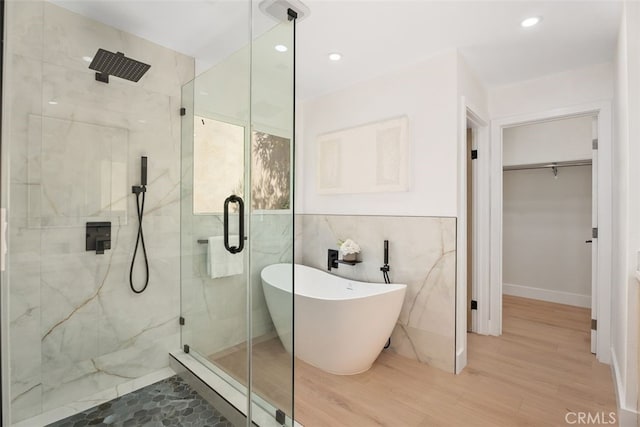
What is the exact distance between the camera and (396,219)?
2.73 m

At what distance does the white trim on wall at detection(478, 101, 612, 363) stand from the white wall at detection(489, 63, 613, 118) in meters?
0.06

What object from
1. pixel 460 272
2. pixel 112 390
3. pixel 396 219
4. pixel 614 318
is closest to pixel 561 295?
pixel 614 318

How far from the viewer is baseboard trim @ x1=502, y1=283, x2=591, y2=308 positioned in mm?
3928

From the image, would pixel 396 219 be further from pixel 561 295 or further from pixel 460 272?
pixel 561 295

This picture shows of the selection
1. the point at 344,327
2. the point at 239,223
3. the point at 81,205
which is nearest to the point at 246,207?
the point at 239,223

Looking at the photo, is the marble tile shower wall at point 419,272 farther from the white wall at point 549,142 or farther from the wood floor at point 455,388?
the white wall at point 549,142

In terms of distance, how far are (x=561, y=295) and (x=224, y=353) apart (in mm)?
4376

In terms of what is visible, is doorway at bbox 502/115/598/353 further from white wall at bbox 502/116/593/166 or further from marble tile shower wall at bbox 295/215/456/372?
marble tile shower wall at bbox 295/215/456/372

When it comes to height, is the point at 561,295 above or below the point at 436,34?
below

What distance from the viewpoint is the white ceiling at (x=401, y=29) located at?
1.89 metres

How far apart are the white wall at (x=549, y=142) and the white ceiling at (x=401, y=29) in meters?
1.49

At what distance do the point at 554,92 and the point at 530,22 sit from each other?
1.05 m

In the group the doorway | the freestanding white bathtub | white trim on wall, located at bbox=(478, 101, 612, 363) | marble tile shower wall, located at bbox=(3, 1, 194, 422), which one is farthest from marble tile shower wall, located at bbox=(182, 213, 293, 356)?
the doorway

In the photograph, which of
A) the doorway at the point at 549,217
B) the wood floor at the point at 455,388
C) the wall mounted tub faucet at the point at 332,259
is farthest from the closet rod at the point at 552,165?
the wall mounted tub faucet at the point at 332,259
